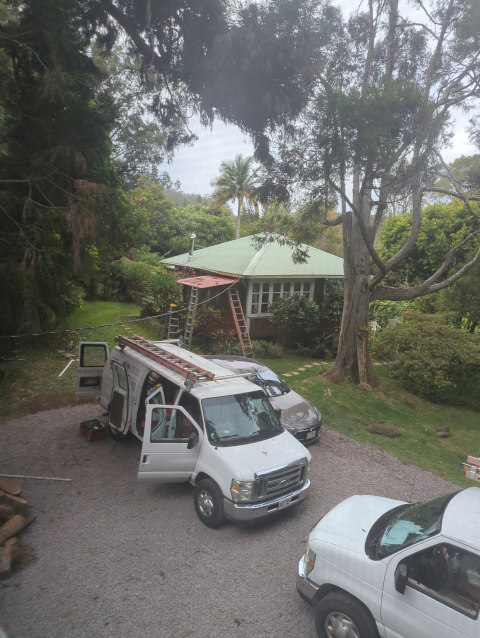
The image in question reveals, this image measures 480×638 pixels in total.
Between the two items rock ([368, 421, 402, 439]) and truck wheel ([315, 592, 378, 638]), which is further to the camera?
rock ([368, 421, 402, 439])

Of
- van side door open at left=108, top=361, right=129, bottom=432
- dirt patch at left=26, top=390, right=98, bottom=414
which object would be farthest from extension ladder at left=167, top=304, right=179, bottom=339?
van side door open at left=108, top=361, right=129, bottom=432

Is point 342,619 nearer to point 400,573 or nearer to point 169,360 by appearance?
point 400,573

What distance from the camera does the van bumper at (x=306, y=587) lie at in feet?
13.3

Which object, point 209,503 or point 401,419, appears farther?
point 401,419

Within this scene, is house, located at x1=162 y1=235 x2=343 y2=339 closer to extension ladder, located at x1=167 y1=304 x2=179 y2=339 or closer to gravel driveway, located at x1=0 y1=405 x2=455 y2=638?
extension ladder, located at x1=167 y1=304 x2=179 y2=339

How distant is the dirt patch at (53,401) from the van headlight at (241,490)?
20.7ft

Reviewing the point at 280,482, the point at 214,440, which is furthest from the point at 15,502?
the point at 280,482

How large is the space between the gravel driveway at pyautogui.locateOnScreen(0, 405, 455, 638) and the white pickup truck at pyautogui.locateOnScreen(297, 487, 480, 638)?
70cm

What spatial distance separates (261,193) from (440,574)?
974 cm

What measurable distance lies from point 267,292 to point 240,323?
212cm

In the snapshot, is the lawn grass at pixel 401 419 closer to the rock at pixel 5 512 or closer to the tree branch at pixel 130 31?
the rock at pixel 5 512

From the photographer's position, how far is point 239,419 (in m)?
6.38

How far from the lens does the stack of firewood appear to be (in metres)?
4.70

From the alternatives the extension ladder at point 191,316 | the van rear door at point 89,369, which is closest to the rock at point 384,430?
the van rear door at point 89,369
